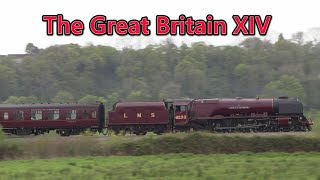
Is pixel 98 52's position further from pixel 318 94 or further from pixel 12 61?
pixel 318 94

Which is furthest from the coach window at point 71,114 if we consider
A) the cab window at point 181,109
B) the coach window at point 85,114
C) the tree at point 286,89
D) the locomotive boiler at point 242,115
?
the tree at point 286,89

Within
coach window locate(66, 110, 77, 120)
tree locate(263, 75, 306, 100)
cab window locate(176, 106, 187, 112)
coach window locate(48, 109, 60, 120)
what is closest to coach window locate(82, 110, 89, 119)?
coach window locate(66, 110, 77, 120)

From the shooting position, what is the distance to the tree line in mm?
111438

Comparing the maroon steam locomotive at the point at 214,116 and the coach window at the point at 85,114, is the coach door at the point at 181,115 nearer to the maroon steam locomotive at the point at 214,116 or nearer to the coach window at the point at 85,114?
the maroon steam locomotive at the point at 214,116

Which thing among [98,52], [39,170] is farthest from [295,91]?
[39,170]

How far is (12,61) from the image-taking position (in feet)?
414

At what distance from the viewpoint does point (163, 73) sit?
124 metres

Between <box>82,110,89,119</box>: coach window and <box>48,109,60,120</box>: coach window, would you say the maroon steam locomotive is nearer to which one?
<box>82,110,89,119</box>: coach window

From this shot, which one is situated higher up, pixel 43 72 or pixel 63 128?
pixel 43 72

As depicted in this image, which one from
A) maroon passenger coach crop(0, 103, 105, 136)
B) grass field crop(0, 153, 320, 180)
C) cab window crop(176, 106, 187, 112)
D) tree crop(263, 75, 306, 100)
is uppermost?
tree crop(263, 75, 306, 100)

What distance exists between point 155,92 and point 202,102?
7030 cm

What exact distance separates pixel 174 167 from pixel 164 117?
1774 centimetres

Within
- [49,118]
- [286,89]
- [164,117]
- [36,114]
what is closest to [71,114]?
[49,118]

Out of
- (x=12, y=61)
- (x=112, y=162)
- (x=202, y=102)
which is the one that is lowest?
(x=112, y=162)
